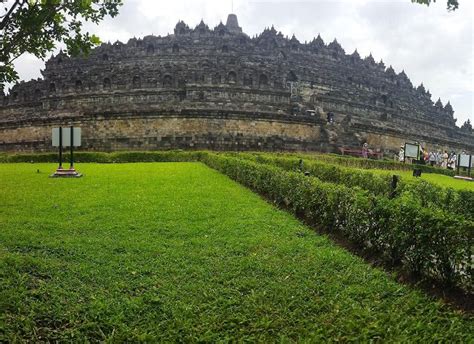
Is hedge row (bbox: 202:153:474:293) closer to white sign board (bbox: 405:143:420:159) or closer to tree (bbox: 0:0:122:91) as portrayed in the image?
tree (bbox: 0:0:122:91)

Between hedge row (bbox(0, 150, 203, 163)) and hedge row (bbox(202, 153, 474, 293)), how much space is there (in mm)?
13213

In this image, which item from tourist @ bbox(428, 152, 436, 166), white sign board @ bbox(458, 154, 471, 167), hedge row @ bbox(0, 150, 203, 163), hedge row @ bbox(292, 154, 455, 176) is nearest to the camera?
hedge row @ bbox(292, 154, 455, 176)

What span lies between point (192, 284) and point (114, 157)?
57.9 feet

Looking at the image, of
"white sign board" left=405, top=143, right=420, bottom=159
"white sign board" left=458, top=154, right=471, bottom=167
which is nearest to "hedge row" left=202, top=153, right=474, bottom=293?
"white sign board" left=405, top=143, right=420, bottom=159

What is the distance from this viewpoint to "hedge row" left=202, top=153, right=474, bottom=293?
5059 mm

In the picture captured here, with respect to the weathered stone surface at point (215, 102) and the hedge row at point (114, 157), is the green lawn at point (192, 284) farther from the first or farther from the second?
the weathered stone surface at point (215, 102)

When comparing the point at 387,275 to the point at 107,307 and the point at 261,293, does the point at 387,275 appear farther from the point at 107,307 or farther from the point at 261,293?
the point at 107,307

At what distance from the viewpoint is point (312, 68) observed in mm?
41125

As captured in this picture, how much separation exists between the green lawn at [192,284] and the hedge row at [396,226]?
391 mm

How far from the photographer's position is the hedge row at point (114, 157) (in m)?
22.2

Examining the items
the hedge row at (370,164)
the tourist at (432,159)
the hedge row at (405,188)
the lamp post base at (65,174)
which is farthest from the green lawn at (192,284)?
the tourist at (432,159)

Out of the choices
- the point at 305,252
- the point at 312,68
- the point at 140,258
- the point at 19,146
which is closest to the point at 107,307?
the point at 140,258

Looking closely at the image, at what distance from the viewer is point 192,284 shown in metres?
5.66

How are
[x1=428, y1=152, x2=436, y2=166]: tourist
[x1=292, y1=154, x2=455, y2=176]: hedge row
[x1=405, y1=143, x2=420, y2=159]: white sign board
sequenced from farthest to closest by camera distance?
1. [x1=428, y1=152, x2=436, y2=166]: tourist
2. [x1=405, y1=143, x2=420, y2=159]: white sign board
3. [x1=292, y1=154, x2=455, y2=176]: hedge row
